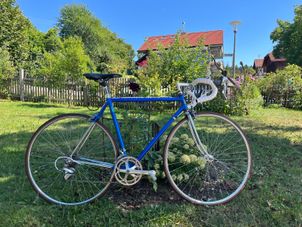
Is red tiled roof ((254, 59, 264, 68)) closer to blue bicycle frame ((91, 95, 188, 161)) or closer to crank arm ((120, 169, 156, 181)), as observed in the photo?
blue bicycle frame ((91, 95, 188, 161))

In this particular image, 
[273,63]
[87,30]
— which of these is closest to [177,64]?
[87,30]

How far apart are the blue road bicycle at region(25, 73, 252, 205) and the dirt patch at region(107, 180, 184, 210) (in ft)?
0.37

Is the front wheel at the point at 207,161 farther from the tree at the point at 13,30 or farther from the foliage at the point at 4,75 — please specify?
the tree at the point at 13,30

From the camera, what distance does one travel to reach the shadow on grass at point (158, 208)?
1967mm

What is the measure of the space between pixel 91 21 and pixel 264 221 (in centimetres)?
3953

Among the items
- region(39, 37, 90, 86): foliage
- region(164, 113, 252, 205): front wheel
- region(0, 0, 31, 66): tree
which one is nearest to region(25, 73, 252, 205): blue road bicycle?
region(164, 113, 252, 205): front wheel

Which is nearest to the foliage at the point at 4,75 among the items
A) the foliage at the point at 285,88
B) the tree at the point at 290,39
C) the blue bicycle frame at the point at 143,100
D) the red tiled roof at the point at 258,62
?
the blue bicycle frame at the point at 143,100

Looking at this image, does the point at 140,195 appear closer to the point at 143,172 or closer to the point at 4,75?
the point at 143,172

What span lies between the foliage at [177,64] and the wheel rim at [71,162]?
6374 mm

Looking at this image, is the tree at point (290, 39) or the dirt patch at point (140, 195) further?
the tree at point (290, 39)

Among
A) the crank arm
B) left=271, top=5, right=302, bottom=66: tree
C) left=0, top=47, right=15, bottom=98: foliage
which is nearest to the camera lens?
the crank arm

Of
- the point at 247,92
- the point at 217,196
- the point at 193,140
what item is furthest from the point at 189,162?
the point at 247,92

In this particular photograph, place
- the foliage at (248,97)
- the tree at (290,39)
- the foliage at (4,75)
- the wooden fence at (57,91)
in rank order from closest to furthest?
the foliage at (248,97), the wooden fence at (57,91), the foliage at (4,75), the tree at (290,39)

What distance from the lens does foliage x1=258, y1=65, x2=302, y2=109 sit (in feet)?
33.1
